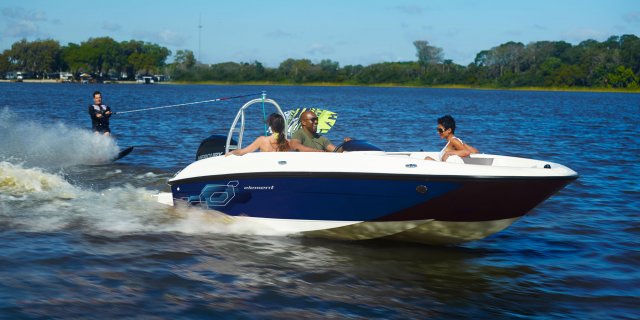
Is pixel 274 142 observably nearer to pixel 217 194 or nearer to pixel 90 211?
pixel 217 194

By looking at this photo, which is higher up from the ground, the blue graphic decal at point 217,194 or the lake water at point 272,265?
the blue graphic decal at point 217,194

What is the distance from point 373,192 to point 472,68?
16630 centimetres

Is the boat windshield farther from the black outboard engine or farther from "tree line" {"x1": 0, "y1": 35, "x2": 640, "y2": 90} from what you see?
"tree line" {"x1": 0, "y1": 35, "x2": 640, "y2": 90}

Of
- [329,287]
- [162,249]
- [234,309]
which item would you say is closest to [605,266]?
[329,287]

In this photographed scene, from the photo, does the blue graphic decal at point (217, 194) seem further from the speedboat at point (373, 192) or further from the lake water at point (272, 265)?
the lake water at point (272, 265)

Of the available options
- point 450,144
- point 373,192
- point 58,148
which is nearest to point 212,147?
point 373,192

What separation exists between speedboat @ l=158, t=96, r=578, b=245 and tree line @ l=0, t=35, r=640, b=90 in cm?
14290

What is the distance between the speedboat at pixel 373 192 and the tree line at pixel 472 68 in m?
143

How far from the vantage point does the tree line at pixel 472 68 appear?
14488 centimetres

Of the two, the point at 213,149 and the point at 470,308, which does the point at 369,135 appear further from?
the point at 470,308

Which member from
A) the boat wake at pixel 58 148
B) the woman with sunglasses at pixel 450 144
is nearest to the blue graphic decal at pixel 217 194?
the woman with sunglasses at pixel 450 144

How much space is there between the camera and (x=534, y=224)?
11523 mm

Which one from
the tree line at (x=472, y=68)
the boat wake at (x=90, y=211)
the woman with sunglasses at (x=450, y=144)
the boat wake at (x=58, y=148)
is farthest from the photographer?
the tree line at (x=472, y=68)

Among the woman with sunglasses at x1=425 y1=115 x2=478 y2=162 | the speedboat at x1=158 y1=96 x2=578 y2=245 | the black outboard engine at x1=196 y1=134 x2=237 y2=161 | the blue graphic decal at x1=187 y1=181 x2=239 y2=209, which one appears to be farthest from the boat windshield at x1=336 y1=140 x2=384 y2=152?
the black outboard engine at x1=196 y1=134 x2=237 y2=161
